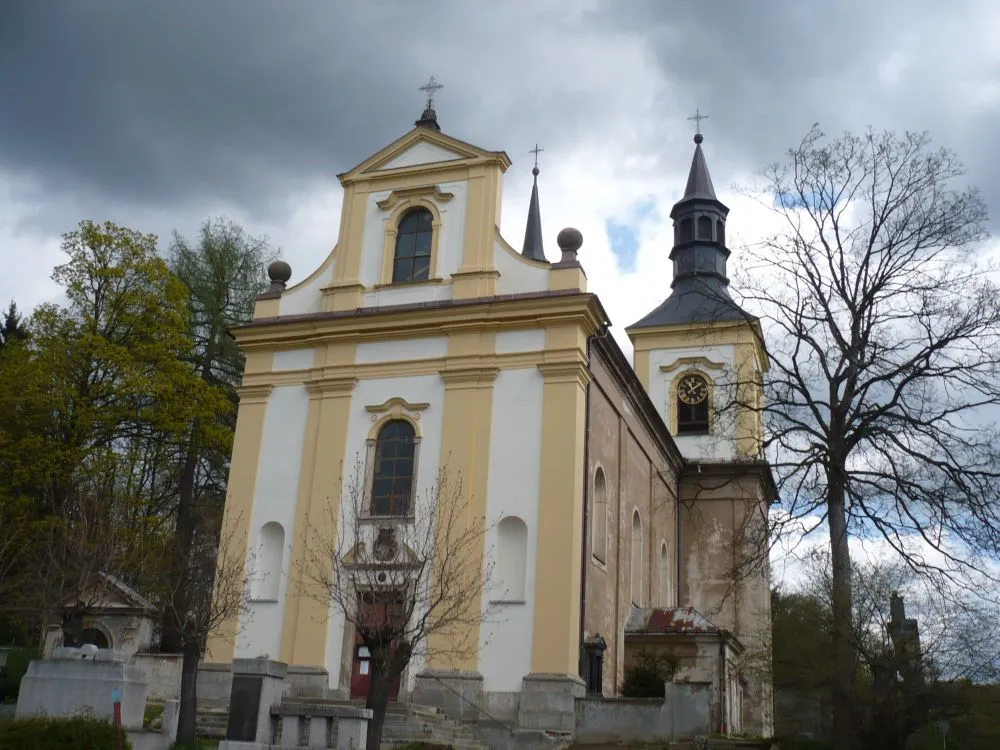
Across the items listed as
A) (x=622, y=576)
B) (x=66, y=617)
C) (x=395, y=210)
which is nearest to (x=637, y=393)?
(x=622, y=576)

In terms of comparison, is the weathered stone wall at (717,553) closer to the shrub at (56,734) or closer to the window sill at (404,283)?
the window sill at (404,283)

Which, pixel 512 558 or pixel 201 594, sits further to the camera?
pixel 201 594

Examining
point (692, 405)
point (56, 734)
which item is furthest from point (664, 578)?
point (56, 734)

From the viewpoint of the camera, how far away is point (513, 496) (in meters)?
21.4

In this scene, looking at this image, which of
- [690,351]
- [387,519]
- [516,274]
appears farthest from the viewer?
[690,351]

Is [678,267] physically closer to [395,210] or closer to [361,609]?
[395,210]

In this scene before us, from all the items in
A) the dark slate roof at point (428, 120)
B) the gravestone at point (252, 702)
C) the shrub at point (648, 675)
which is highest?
the dark slate roof at point (428, 120)

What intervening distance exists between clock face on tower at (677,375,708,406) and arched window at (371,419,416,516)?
16429mm

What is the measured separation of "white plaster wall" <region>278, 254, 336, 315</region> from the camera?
2509cm

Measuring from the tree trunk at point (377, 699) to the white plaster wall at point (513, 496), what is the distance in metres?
4.93

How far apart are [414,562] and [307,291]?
9.86 metres

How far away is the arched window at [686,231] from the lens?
4022 cm

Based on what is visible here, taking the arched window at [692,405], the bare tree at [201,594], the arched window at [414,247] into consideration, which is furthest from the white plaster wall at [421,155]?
the arched window at [692,405]

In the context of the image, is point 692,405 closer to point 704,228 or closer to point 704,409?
point 704,409
